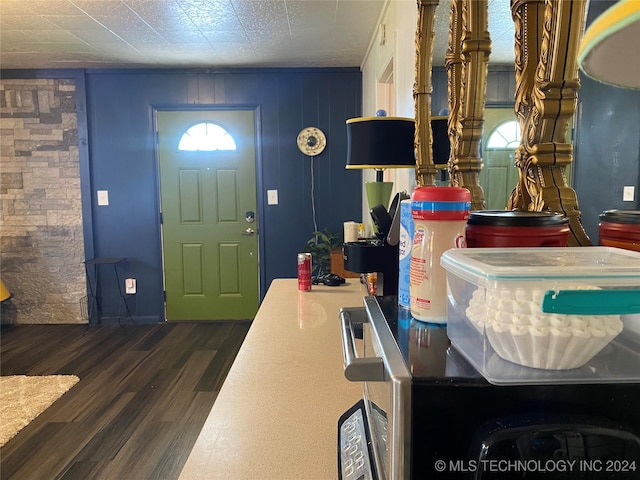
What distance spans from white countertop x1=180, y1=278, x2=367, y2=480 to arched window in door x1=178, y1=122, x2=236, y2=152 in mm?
3041

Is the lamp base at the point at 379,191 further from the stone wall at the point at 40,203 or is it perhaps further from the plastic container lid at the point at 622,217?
the stone wall at the point at 40,203

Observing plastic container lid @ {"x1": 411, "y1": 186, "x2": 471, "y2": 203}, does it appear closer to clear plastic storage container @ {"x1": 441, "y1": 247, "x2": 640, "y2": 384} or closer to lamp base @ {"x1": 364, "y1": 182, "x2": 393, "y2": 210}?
clear plastic storage container @ {"x1": 441, "y1": 247, "x2": 640, "y2": 384}

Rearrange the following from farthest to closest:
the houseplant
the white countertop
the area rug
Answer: the houseplant, the area rug, the white countertop

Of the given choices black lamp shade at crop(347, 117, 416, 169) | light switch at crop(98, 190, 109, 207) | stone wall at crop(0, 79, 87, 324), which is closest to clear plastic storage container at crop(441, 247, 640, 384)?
black lamp shade at crop(347, 117, 416, 169)

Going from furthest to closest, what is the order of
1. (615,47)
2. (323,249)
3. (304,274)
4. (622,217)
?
(323,249), (304,274), (622,217), (615,47)

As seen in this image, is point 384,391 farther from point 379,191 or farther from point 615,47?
point 379,191

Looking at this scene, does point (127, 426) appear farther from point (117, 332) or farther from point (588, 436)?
point (588, 436)

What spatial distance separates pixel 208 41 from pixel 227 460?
326 centimetres

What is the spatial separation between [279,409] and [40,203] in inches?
166

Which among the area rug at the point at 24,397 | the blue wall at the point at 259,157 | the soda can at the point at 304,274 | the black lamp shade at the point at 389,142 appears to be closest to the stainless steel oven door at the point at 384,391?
the black lamp shade at the point at 389,142

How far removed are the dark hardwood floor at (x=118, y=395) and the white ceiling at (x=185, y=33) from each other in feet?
7.67

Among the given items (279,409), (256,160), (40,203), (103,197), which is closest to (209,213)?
(256,160)

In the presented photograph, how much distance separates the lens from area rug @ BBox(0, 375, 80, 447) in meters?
2.54

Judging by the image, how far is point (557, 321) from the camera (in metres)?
0.44
